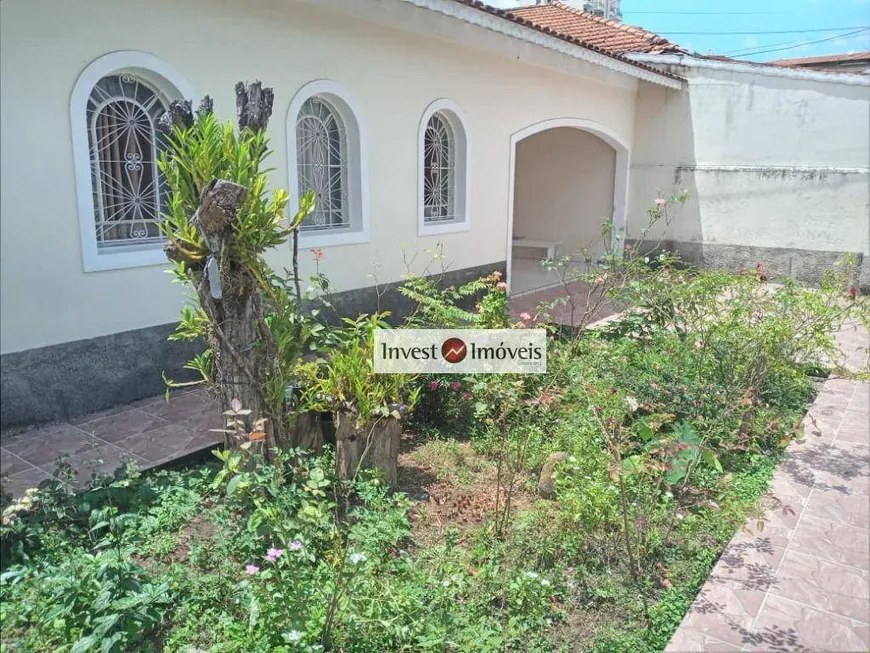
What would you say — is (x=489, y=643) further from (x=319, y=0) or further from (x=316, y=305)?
(x=319, y=0)

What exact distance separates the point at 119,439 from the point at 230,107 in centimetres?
328

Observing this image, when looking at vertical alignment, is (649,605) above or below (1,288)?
below

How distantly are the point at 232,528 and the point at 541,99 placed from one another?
871 cm

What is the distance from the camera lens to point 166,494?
411 centimetres

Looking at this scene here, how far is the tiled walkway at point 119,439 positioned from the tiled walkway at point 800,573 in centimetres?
329

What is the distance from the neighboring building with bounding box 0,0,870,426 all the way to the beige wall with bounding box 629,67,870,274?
1.3 inches

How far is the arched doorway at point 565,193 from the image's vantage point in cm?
1352

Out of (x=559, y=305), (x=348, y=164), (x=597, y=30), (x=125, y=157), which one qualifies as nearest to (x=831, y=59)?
(x=597, y=30)

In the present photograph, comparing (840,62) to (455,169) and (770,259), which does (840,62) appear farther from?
(455,169)

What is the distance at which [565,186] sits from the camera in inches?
554

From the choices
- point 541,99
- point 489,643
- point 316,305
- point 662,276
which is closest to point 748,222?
point 541,99

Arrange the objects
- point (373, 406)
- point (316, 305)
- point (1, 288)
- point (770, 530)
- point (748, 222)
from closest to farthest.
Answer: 1. point (1, 288)
2. point (770, 530)
3. point (373, 406)
4. point (316, 305)
5. point (748, 222)

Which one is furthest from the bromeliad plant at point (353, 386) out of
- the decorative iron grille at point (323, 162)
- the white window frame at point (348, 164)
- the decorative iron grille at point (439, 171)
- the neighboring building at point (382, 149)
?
the decorative iron grille at point (439, 171)

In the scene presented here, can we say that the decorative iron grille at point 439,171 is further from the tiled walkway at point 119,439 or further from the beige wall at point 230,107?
the tiled walkway at point 119,439
